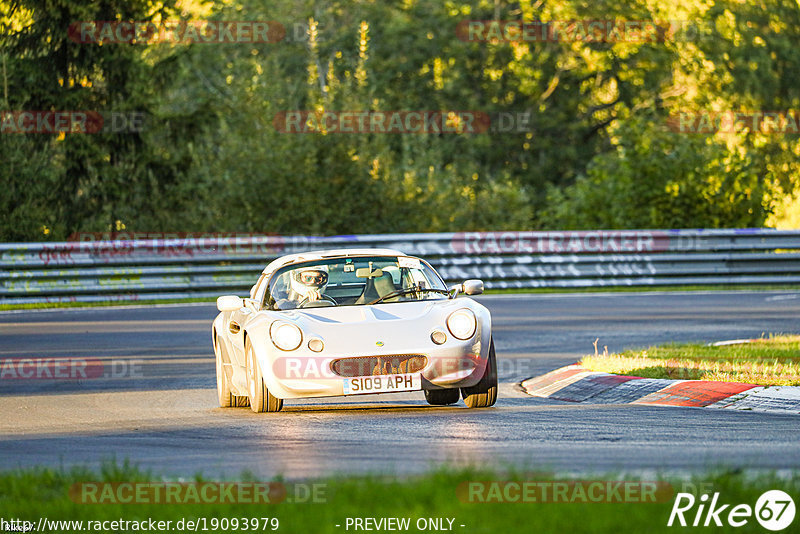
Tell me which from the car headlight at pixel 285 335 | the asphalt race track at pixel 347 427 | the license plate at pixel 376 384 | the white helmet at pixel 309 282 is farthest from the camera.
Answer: the white helmet at pixel 309 282

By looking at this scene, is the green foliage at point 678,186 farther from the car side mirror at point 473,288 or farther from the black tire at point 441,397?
the black tire at point 441,397

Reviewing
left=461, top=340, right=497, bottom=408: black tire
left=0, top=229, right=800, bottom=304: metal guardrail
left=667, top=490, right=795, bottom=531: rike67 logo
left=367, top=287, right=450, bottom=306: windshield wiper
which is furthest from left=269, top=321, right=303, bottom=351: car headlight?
left=0, top=229, right=800, bottom=304: metal guardrail

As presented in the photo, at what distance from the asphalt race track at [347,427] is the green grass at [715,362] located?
879 mm

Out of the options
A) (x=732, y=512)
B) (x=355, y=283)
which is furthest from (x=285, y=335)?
(x=732, y=512)

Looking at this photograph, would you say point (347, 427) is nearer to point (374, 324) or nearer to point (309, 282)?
point (374, 324)

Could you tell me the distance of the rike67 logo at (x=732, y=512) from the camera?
20.0 ft

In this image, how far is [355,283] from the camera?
12406 millimetres

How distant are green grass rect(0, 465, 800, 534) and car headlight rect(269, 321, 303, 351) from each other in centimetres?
341

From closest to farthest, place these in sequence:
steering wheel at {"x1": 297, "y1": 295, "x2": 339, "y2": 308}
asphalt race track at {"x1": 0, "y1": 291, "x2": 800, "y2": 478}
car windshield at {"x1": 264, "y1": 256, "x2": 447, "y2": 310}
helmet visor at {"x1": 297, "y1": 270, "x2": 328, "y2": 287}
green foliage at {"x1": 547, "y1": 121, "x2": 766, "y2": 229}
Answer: asphalt race track at {"x1": 0, "y1": 291, "x2": 800, "y2": 478} → steering wheel at {"x1": 297, "y1": 295, "x2": 339, "y2": 308} → car windshield at {"x1": 264, "y1": 256, "x2": 447, "y2": 310} → helmet visor at {"x1": 297, "y1": 270, "x2": 328, "y2": 287} → green foliage at {"x1": 547, "y1": 121, "x2": 766, "y2": 229}

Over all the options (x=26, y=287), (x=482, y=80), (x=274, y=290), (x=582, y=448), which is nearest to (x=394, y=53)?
(x=482, y=80)

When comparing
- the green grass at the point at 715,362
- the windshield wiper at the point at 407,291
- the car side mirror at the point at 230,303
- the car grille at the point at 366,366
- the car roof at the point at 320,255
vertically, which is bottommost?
the green grass at the point at 715,362

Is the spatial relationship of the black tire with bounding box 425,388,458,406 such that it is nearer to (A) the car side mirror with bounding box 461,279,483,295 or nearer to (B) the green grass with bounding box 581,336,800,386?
(A) the car side mirror with bounding box 461,279,483,295

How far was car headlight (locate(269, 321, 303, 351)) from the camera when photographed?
10852 mm

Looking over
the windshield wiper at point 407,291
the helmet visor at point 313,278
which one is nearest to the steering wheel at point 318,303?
the helmet visor at point 313,278
